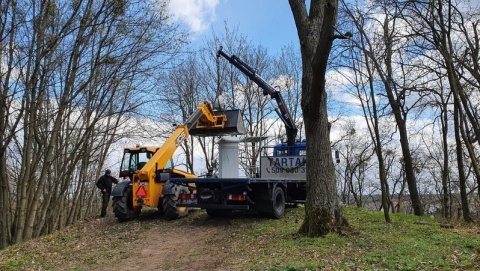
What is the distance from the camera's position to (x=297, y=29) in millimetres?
10477

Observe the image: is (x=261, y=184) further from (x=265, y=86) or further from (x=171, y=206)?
(x=265, y=86)

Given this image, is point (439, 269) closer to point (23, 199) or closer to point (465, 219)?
point (465, 219)

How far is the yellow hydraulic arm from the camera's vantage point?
13117 mm

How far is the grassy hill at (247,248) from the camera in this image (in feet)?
24.7

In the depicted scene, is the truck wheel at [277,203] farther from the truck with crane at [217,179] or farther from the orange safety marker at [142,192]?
the orange safety marker at [142,192]

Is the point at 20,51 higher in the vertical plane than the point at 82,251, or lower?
higher

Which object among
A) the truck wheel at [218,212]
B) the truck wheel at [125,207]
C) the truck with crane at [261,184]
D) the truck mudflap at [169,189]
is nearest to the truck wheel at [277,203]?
the truck with crane at [261,184]

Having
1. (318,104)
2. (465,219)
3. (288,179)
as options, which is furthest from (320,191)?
(465,219)

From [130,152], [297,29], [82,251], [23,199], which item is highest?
[297,29]

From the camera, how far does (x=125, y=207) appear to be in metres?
13.6

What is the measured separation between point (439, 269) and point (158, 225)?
8147 mm

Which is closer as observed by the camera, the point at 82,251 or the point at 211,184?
the point at 82,251

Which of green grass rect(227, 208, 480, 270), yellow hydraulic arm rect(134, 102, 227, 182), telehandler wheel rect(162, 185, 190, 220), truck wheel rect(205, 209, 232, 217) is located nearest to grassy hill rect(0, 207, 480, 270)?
green grass rect(227, 208, 480, 270)

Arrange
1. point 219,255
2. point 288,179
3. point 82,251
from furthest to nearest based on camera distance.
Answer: point 288,179, point 82,251, point 219,255
